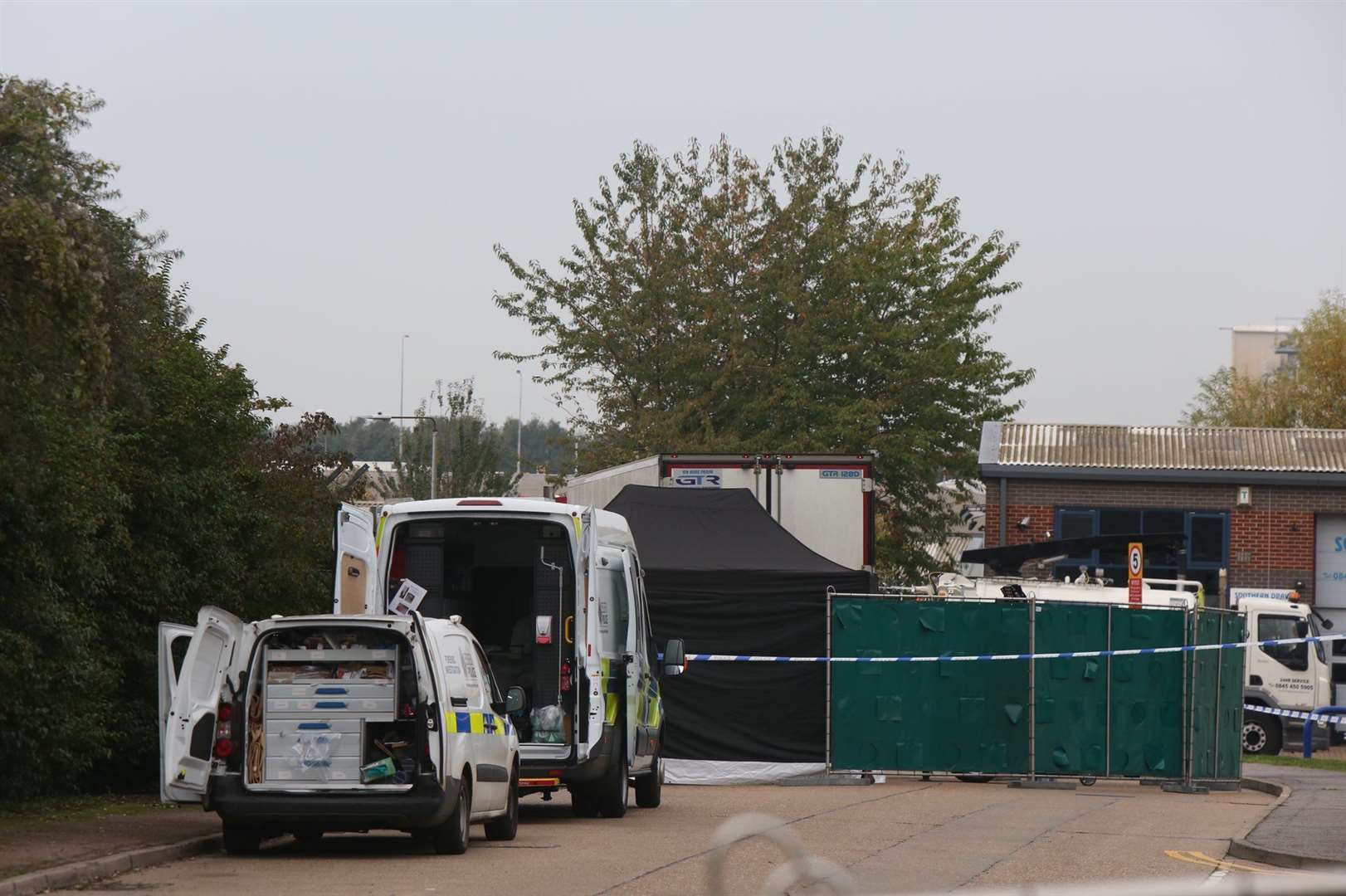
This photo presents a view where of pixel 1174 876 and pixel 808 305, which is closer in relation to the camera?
pixel 1174 876

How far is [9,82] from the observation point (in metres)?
13.3

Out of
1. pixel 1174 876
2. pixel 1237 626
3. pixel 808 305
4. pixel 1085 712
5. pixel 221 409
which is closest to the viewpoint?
pixel 1174 876

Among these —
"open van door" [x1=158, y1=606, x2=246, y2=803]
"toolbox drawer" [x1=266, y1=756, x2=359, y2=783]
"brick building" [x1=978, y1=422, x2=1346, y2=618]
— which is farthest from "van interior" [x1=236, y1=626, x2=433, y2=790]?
"brick building" [x1=978, y1=422, x2=1346, y2=618]

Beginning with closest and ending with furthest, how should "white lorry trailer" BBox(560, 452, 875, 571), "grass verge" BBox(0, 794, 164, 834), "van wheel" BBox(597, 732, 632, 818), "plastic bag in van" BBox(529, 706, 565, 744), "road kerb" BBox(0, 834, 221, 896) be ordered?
"road kerb" BBox(0, 834, 221, 896) → "grass verge" BBox(0, 794, 164, 834) → "plastic bag in van" BBox(529, 706, 565, 744) → "van wheel" BBox(597, 732, 632, 818) → "white lorry trailer" BBox(560, 452, 875, 571)

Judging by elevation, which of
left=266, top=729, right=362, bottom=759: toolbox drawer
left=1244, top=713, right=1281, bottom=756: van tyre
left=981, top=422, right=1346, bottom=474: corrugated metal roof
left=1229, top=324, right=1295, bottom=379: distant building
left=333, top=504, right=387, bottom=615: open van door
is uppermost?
left=1229, top=324, right=1295, bottom=379: distant building

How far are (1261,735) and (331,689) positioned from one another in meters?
25.4

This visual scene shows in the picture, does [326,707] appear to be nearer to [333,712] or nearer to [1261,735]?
[333,712]

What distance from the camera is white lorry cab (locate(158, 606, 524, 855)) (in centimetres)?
1282

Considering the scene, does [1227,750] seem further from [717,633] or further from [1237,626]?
[717,633]

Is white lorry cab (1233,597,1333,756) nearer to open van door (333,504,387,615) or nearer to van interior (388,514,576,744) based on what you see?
van interior (388,514,576,744)

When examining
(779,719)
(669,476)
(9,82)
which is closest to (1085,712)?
(779,719)

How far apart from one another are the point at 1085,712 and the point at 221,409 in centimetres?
1066

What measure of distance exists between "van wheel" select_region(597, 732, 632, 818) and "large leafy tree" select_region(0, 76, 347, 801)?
451 centimetres

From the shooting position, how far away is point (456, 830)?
1329cm
